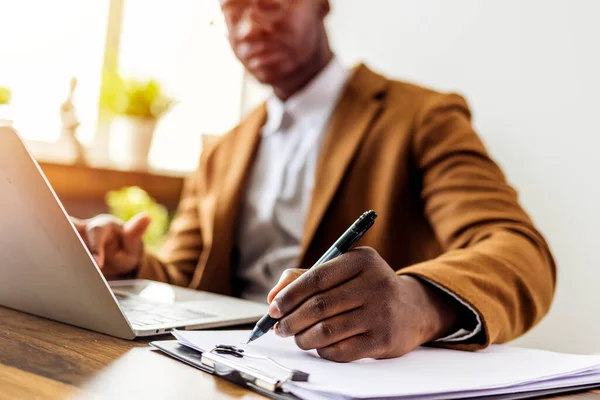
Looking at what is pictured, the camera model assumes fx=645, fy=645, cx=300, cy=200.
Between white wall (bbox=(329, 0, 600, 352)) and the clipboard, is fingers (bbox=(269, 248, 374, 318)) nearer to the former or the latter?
the clipboard

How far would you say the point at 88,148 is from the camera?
6.95 feet

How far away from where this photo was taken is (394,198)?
115cm

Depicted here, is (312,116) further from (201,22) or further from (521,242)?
(201,22)

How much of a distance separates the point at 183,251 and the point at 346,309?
0.88 metres

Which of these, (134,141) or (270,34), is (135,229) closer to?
(270,34)

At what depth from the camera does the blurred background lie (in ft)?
4.86

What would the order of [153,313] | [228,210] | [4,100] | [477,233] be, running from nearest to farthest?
[153,313]
[477,233]
[228,210]
[4,100]

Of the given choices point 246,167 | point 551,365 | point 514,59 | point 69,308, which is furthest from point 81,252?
point 514,59

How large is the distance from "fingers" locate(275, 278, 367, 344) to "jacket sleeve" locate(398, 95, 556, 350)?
0.12 m

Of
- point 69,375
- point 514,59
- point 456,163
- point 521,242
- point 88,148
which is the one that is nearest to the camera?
point 69,375

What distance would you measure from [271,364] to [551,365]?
0.27 meters

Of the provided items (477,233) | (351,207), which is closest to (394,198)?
(351,207)

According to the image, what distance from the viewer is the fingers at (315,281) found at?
1.80 ft

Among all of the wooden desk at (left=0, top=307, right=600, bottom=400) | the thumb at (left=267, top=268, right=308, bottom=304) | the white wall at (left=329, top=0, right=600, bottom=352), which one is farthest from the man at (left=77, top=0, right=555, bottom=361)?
the white wall at (left=329, top=0, right=600, bottom=352)
